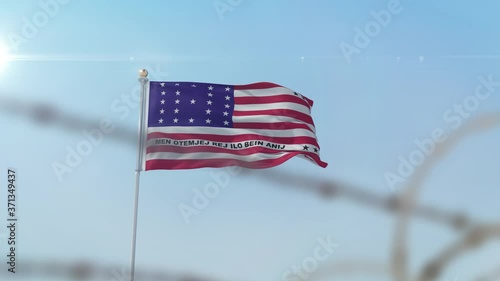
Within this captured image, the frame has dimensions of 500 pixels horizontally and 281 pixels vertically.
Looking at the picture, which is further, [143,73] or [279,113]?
[279,113]

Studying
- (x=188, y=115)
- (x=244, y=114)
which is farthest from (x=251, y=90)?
(x=188, y=115)

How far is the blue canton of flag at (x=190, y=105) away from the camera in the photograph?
11892 mm

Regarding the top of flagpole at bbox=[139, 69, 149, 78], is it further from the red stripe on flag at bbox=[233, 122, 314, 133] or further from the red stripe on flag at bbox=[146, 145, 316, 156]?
the red stripe on flag at bbox=[233, 122, 314, 133]

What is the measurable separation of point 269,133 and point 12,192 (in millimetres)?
6189

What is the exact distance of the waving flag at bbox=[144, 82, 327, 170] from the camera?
460 inches

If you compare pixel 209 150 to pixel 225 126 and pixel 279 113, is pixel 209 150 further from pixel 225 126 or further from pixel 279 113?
pixel 279 113

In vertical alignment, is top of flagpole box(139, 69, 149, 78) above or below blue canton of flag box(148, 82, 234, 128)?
above

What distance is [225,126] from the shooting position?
12.2 m

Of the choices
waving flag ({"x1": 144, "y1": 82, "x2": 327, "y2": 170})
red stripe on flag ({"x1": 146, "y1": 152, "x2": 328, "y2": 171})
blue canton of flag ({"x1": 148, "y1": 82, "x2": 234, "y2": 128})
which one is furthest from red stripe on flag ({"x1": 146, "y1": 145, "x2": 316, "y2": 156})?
blue canton of flag ({"x1": 148, "y1": 82, "x2": 234, "y2": 128})

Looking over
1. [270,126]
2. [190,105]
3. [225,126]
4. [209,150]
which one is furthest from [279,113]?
[190,105]

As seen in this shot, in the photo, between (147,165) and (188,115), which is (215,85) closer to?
(188,115)

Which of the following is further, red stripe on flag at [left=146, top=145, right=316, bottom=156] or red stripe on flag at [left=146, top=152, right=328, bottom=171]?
red stripe on flag at [left=146, top=145, right=316, bottom=156]

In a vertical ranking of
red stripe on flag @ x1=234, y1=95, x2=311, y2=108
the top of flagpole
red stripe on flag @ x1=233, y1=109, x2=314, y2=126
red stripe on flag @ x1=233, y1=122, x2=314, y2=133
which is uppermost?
the top of flagpole

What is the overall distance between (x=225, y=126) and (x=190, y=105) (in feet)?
2.83
